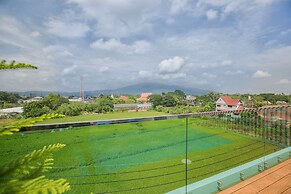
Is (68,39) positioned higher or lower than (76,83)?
higher

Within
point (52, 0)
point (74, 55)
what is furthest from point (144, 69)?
point (52, 0)

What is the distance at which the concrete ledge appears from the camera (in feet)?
6.39

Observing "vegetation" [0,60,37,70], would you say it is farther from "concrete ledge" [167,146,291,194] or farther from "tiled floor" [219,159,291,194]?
"tiled floor" [219,159,291,194]

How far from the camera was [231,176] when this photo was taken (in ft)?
7.01

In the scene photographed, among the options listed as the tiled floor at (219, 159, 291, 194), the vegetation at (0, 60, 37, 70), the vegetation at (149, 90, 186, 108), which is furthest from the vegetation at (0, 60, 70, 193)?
the vegetation at (149, 90, 186, 108)

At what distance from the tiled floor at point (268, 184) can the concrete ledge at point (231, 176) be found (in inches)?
3.1

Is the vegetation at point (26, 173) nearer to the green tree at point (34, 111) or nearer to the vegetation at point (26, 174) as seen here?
the vegetation at point (26, 174)

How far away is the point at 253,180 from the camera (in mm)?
2123

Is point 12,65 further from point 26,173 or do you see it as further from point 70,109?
point 70,109

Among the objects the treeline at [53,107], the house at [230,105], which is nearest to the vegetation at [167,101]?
the house at [230,105]

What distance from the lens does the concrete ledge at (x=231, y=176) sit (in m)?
1.95

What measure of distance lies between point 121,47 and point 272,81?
54.2 meters

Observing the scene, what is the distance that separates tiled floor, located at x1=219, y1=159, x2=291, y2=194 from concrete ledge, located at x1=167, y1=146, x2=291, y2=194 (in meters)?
0.08

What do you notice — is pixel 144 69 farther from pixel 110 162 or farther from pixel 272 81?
pixel 110 162
